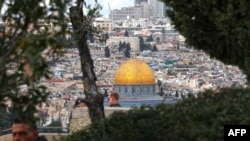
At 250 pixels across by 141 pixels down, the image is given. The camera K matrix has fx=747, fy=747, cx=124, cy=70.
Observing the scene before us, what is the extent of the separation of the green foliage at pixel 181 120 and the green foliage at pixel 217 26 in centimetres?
353

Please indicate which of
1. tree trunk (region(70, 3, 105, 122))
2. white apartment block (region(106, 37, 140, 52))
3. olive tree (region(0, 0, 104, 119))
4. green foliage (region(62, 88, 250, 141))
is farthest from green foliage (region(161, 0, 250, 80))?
white apartment block (region(106, 37, 140, 52))

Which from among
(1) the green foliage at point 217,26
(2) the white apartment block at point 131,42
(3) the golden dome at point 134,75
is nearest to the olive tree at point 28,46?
(1) the green foliage at point 217,26

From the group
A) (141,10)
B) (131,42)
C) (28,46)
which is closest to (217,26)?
(28,46)

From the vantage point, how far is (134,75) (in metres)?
88.4

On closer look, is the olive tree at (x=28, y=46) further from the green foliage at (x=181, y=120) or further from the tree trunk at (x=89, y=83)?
the tree trunk at (x=89, y=83)

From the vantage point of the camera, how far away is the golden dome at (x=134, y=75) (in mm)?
87062

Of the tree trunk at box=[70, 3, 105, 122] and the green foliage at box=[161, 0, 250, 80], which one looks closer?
the tree trunk at box=[70, 3, 105, 122]

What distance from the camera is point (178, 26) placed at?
34.4ft

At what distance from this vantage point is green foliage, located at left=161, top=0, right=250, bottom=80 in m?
9.31

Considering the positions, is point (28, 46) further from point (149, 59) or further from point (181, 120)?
point (149, 59)

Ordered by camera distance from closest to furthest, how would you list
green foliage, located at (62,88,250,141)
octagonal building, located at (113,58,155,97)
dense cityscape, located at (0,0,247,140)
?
green foliage, located at (62,88,250,141) < dense cityscape, located at (0,0,247,140) < octagonal building, located at (113,58,155,97)

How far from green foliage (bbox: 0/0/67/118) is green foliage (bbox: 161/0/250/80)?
5493 millimetres

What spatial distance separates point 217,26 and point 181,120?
14.5ft

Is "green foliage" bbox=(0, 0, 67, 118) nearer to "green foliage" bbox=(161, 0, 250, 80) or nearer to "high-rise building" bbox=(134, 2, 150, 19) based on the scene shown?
"green foliage" bbox=(161, 0, 250, 80)
